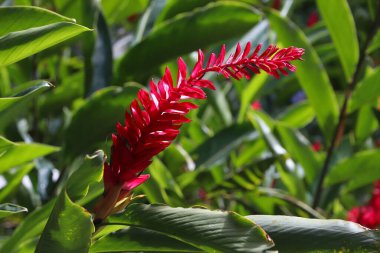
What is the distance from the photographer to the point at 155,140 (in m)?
0.76

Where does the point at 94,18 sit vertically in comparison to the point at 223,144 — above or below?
above

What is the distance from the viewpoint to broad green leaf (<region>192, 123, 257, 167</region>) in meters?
1.66

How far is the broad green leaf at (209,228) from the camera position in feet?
2.45

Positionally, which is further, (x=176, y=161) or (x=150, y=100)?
(x=176, y=161)

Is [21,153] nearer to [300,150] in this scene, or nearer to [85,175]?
[85,175]

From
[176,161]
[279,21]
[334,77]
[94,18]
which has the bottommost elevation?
[334,77]

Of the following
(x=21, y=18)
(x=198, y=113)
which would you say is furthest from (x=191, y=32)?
(x=21, y=18)

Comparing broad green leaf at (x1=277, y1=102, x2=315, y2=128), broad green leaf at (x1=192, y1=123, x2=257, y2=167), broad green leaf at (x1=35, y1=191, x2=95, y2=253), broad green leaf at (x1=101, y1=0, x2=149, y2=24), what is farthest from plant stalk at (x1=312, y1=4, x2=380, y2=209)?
broad green leaf at (x1=35, y1=191, x2=95, y2=253)

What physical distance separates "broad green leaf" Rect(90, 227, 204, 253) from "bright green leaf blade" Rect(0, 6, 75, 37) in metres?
0.24

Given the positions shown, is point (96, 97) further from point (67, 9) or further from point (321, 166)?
point (321, 166)

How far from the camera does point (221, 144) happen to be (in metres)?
1.68

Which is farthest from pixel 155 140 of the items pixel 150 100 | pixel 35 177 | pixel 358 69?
pixel 358 69

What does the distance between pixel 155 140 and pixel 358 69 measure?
3.29 feet

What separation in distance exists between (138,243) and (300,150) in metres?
0.96
